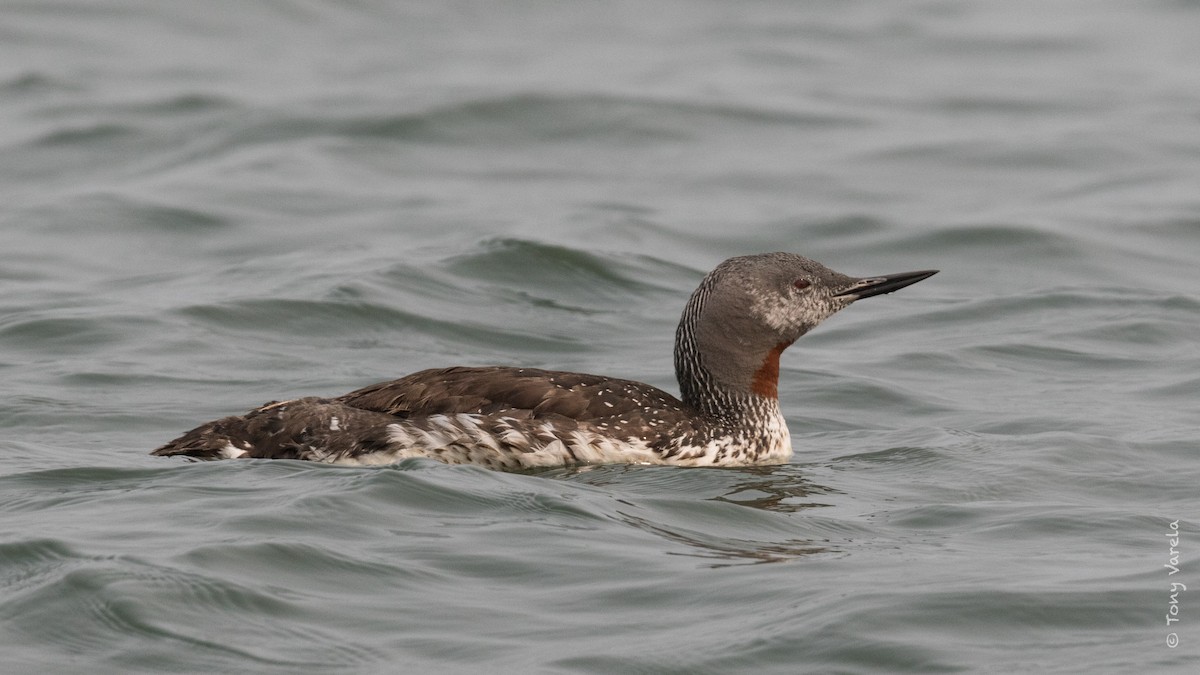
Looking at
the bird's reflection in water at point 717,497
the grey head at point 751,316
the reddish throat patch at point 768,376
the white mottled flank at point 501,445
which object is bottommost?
the bird's reflection in water at point 717,497

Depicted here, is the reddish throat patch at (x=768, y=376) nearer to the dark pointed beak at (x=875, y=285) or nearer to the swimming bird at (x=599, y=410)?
the swimming bird at (x=599, y=410)

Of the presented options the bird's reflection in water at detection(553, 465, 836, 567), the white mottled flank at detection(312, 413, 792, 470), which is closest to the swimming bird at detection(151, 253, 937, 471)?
the white mottled flank at detection(312, 413, 792, 470)

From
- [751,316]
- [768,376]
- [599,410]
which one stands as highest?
[751,316]

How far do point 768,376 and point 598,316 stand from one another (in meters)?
3.99

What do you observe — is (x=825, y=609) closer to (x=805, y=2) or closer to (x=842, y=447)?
(x=842, y=447)

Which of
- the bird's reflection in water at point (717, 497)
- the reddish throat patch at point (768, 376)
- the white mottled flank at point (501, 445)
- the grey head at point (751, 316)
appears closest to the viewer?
the bird's reflection in water at point (717, 497)

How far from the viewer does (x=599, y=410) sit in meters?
9.05

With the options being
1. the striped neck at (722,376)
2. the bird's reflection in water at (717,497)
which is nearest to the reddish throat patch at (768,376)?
the striped neck at (722,376)

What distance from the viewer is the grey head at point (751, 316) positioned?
946 cm

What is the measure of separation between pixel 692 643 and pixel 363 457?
8.34 feet

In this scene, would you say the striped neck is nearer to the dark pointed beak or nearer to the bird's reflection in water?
the bird's reflection in water

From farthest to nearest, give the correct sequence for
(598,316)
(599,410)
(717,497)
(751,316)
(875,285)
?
(598,316), (875,285), (751,316), (599,410), (717,497)

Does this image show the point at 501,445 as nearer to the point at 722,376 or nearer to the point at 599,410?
the point at 599,410

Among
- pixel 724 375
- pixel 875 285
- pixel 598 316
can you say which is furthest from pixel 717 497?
pixel 598 316
